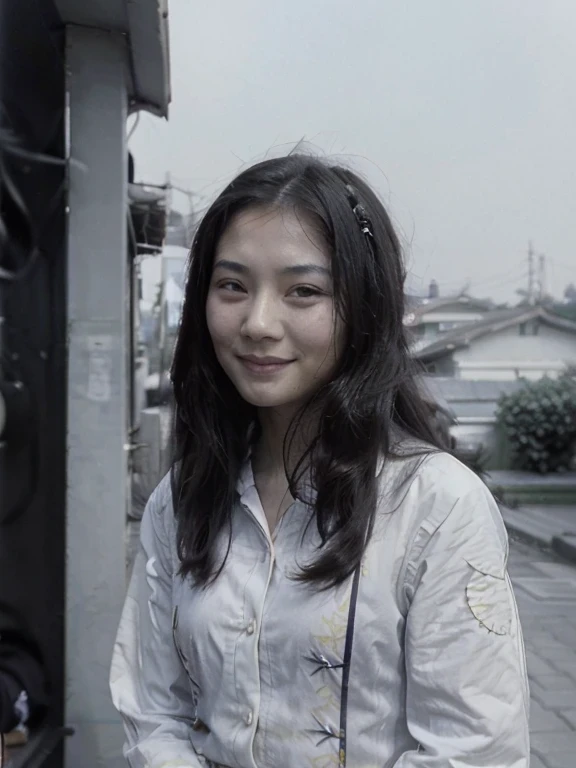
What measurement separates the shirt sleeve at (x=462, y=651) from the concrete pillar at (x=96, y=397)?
192 cm

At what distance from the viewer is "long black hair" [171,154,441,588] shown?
120 cm

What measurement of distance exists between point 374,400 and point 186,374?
38cm

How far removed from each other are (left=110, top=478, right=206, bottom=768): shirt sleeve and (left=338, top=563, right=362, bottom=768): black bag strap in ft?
0.87

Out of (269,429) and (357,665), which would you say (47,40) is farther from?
(357,665)

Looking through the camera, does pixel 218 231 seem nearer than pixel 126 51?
Yes

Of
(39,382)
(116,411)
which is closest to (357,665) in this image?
(116,411)

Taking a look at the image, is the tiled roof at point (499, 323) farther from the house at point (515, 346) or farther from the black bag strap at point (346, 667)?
the black bag strap at point (346, 667)

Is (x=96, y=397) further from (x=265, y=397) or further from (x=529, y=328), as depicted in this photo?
(x=529, y=328)

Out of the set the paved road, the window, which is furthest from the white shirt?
the window

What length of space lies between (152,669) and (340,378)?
1.94ft

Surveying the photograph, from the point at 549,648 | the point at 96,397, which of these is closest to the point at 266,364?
the point at 96,397

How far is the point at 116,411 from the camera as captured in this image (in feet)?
9.37

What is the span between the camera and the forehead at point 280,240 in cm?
121

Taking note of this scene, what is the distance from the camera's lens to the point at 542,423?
35.7 ft
